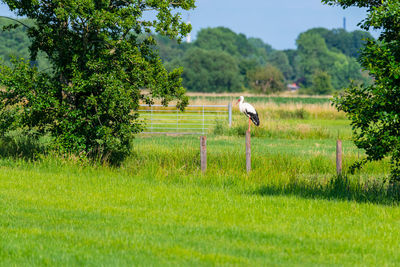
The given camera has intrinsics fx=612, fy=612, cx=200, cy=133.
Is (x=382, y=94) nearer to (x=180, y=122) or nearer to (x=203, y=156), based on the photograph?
(x=203, y=156)

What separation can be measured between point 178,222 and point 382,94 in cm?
549

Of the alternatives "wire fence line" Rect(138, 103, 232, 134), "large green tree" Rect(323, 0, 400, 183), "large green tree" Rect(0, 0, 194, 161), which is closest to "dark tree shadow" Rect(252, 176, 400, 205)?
"large green tree" Rect(323, 0, 400, 183)

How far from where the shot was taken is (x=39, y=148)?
A: 73.2 ft

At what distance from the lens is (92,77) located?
19625 mm

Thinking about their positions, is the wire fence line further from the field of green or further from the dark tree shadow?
the dark tree shadow

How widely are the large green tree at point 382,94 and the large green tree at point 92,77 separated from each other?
8003mm

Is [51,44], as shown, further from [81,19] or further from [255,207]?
[255,207]

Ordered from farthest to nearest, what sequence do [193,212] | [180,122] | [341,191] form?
[180,122], [341,191], [193,212]

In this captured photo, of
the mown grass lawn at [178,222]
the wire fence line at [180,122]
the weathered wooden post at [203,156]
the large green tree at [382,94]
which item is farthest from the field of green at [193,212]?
the wire fence line at [180,122]

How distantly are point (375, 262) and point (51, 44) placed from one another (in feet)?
46.7

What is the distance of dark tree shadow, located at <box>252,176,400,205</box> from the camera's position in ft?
51.7

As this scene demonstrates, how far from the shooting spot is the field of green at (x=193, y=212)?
968 centimetres

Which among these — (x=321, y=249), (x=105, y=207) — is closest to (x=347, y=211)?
(x=321, y=249)

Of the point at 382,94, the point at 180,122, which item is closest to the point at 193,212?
the point at 382,94
